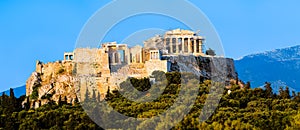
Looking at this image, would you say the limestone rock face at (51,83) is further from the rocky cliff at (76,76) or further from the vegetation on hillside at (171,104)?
the vegetation on hillside at (171,104)

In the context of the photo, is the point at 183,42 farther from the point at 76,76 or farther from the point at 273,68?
the point at 273,68

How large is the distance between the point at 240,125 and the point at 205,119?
10.1ft

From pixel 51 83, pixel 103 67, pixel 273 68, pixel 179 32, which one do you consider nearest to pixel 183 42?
pixel 179 32

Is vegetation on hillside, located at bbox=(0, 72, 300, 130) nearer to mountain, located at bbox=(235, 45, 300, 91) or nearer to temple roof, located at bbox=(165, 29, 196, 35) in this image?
temple roof, located at bbox=(165, 29, 196, 35)

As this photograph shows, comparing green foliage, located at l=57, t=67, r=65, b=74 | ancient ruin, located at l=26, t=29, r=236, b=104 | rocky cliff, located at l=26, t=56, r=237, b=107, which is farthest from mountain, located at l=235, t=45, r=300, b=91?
green foliage, located at l=57, t=67, r=65, b=74

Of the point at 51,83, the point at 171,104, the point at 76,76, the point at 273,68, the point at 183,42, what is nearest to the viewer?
the point at 171,104

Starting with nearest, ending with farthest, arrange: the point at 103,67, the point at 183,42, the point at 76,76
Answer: the point at 103,67 < the point at 76,76 < the point at 183,42

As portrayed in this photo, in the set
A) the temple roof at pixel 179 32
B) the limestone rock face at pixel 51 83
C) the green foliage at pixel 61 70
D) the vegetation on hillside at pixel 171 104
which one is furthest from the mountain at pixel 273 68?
the vegetation on hillside at pixel 171 104

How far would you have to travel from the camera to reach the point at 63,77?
197ft

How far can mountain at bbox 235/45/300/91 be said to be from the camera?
547 feet

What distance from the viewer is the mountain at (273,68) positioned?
547ft

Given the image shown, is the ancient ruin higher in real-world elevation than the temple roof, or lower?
lower

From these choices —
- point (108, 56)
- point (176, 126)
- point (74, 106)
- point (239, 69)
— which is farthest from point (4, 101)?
point (239, 69)

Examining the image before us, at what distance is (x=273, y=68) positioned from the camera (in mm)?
178375
